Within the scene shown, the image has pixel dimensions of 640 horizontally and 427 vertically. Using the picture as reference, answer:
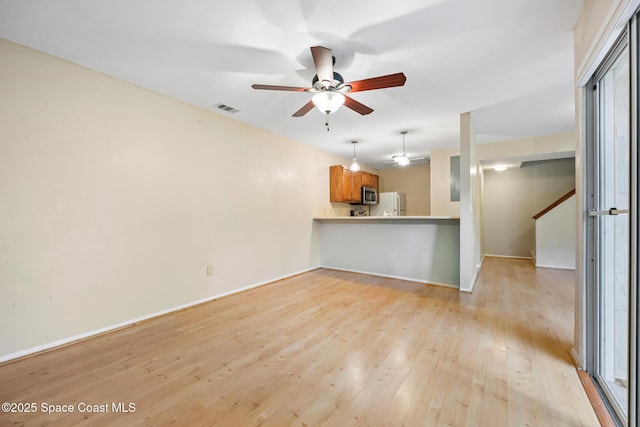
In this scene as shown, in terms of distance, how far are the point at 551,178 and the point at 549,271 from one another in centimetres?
248

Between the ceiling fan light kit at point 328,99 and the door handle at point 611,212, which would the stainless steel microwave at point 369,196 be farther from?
the door handle at point 611,212

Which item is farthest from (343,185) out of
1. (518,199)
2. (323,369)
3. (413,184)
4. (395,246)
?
(518,199)

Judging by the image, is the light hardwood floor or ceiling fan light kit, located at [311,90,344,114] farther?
ceiling fan light kit, located at [311,90,344,114]

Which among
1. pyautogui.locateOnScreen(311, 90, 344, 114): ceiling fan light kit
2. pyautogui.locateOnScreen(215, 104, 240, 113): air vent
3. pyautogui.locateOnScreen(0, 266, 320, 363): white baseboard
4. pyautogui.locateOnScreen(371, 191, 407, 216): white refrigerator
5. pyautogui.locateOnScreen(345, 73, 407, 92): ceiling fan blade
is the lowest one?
pyautogui.locateOnScreen(0, 266, 320, 363): white baseboard

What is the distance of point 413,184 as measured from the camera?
282 inches

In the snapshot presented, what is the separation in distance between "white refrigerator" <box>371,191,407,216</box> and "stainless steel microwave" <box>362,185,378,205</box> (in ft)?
0.58

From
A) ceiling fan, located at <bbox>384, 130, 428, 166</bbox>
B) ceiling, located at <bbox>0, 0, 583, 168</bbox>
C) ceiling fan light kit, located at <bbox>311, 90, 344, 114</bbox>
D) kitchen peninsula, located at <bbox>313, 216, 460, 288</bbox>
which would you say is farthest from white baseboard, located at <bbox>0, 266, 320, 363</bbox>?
ceiling fan, located at <bbox>384, 130, 428, 166</bbox>

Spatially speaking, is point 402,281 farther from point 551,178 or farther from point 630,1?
point 551,178

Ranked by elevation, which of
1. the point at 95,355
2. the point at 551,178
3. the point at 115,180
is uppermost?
the point at 551,178

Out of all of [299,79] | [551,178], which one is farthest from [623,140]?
[551,178]

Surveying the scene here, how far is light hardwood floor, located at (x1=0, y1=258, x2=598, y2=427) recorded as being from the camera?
1445mm

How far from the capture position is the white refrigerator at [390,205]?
648 cm

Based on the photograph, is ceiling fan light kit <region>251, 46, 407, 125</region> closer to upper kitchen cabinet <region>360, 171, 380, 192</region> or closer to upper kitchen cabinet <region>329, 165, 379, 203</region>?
upper kitchen cabinet <region>329, 165, 379, 203</region>

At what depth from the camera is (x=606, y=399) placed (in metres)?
1.50
